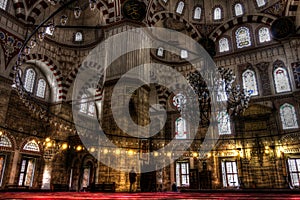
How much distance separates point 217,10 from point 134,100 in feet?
30.4

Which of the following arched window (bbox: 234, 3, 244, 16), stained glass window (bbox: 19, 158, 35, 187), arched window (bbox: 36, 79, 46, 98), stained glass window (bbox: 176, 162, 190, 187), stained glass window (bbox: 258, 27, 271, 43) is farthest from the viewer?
arched window (bbox: 234, 3, 244, 16)

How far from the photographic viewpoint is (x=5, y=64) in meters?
10.5

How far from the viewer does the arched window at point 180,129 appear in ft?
45.2

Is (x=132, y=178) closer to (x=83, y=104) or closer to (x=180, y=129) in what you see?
(x=180, y=129)

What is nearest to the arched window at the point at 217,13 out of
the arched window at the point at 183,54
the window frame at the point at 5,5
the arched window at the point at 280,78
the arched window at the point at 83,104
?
the arched window at the point at 183,54

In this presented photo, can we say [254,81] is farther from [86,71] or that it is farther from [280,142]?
[86,71]

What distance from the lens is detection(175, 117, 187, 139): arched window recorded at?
1377 cm

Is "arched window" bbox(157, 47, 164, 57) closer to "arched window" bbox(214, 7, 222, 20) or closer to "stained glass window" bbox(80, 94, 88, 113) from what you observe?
"arched window" bbox(214, 7, 222, 20)

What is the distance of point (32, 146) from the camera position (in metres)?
12.5

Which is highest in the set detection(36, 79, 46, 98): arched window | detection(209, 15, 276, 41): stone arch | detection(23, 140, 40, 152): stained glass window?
detection(209, 15, 276, 41): stone arch

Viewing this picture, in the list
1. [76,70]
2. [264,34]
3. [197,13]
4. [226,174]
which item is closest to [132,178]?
[226,174]

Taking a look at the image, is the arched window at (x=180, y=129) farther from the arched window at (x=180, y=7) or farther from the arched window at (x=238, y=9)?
the arched window at (x=238, y=9)

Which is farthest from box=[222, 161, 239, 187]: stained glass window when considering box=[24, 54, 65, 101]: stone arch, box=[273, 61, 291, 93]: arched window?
box=[24, 54, 65, 101]: stone arch

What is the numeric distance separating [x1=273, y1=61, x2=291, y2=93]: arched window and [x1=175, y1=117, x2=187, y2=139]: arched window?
5295mm
